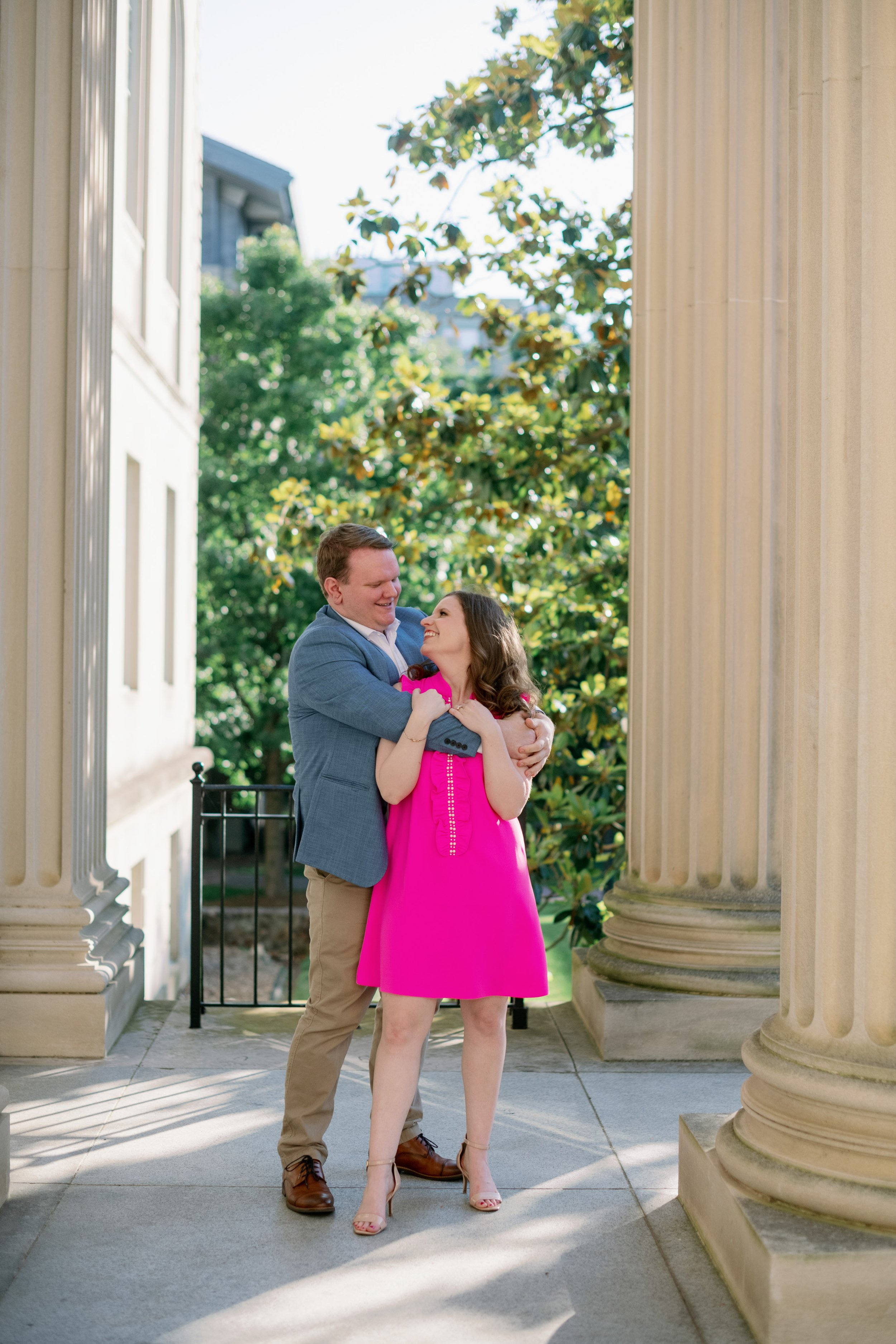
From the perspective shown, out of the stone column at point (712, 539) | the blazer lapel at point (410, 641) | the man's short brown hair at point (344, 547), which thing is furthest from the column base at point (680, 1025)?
the man's short brown hair at point (344, 547)

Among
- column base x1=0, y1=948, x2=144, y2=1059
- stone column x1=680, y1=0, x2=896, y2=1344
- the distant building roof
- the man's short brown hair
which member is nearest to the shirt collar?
the man's short brown hair

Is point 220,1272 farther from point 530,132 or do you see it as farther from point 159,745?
point 159,745

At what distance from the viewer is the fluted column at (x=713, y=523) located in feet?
19.1

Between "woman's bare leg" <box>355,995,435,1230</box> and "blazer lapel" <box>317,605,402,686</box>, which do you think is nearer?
"woman's bare leg" <box>355,995,435,1230</box>

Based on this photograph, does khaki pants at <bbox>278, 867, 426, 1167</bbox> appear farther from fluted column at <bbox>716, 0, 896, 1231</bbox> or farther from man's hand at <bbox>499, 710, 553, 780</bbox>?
fluted column at <bbox>716, 0, 896, 1231</bbox>

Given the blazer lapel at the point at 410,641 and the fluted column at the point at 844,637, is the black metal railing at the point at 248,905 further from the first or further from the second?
the fluted column at the point at 844,637

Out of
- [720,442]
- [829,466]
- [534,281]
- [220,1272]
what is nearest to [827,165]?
[829,466]

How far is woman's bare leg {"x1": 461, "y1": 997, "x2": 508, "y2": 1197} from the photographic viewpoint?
3.81 meters

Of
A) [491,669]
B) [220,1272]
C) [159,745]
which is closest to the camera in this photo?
[220,1272]

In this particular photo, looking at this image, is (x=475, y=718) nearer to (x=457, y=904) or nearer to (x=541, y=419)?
(x=457, y=904)

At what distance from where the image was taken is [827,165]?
3262mm

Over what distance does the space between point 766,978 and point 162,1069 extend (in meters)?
2.67

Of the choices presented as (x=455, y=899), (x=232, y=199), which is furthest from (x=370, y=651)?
(x=232, y=199)

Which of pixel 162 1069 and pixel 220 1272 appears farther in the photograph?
pixel 162 1069
